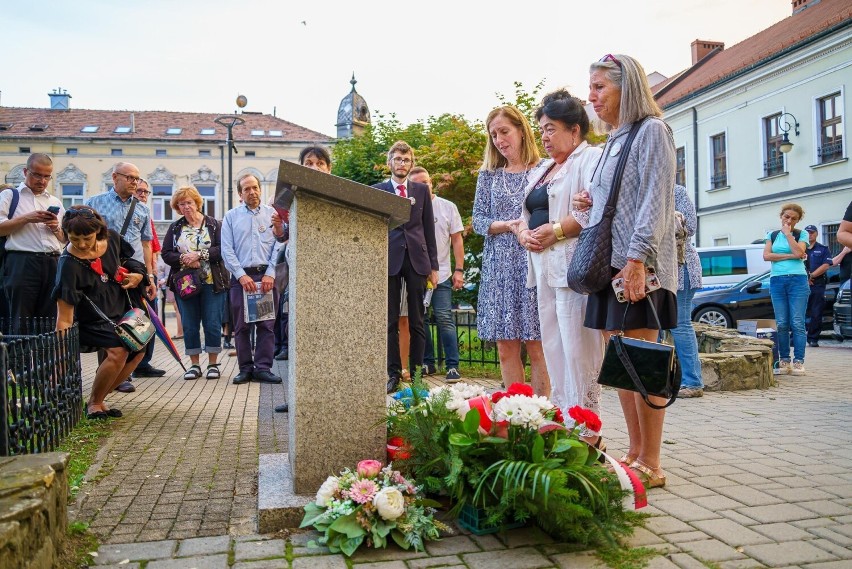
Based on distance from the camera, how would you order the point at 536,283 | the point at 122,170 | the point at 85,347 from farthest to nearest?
the point at 122,170, the point at 85,347, the point at 536,283

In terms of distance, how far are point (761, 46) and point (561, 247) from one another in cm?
3258

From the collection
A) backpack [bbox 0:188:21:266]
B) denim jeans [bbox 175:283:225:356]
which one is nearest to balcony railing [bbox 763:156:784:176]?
denim jeans [bbox 175:283:225:356]

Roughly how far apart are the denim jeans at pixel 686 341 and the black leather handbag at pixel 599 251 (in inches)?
136

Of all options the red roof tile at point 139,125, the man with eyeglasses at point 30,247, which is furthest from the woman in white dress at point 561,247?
the red roof tile at point 139,125

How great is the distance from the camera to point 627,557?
3.05 metres

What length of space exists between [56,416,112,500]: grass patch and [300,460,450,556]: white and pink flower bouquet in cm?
145

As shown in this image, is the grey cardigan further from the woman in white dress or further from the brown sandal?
the brown sandal

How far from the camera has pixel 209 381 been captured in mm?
8570

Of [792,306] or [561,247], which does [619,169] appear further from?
[792,306]

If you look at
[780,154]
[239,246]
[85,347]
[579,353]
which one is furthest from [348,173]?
[579,353]

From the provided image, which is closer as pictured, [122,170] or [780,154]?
[122,170]

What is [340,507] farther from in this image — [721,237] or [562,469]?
[721,237]

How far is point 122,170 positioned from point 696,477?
21.4 feet

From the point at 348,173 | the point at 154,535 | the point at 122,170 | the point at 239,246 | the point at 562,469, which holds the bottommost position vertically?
the point at 154,535
